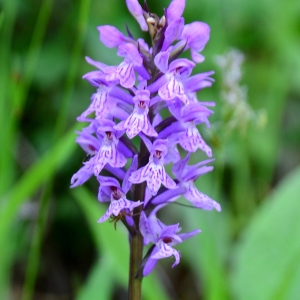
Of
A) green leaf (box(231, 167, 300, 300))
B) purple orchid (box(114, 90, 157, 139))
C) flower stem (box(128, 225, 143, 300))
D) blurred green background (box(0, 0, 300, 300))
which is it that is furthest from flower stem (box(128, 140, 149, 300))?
blurred green background (box(0, 0, 300, 300))

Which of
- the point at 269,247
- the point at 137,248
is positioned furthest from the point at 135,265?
the point at 269,247

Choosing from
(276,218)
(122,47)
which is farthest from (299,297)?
(122,47)

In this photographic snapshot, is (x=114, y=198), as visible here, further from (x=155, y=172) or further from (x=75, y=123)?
(x=75, y=123)

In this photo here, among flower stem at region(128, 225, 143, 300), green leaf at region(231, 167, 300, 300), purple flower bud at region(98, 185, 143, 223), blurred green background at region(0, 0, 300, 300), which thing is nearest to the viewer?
purple flower bud at region(98, 185, 143, 223)

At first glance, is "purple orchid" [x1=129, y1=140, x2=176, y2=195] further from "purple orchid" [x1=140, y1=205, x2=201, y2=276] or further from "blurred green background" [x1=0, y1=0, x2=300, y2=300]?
"blurred green background" [x1=0, y1=0, x2=300, y2=300]

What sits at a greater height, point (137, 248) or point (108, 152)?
point (108, 152)

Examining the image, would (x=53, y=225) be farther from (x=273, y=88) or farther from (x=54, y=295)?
(x=273, y=88)

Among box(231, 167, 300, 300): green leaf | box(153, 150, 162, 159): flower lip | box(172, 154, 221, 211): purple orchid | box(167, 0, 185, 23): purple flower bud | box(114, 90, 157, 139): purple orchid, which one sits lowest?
box(231, 167, 300, 300): green leaf

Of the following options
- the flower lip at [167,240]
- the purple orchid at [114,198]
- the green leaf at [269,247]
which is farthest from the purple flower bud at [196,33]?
the green leaf at [269,247]
